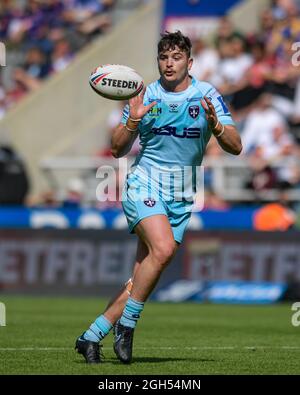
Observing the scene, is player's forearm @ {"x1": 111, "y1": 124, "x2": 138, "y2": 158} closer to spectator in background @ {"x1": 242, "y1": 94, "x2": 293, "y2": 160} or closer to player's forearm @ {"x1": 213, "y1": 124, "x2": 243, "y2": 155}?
player's forearm @ {"x1": 213, "y1": 124, "x2": 243, "y2": 155}

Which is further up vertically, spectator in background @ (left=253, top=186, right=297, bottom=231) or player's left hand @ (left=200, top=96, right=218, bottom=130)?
player's left hand @ (left=200, top=96, right=218, bottom=130)

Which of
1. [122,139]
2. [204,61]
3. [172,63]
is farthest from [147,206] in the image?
[204,61]

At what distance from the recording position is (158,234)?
910 cm

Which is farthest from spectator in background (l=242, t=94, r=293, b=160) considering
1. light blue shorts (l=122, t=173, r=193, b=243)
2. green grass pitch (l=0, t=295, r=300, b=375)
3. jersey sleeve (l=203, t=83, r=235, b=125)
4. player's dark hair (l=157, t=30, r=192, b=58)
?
player's dark hair (l=157, t=30, r=192, b=58)

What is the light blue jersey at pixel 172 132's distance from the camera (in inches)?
366

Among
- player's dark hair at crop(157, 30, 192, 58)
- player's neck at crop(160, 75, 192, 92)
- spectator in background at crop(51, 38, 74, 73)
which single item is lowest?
player's neck at crop(160, 75, 192, 92)

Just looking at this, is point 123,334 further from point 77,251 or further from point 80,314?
point 77,251

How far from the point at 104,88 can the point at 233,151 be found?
117 cm

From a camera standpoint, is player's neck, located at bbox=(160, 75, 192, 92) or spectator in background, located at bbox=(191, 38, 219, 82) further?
spectator in background, located at bbox=(191, 38, 219, 82)

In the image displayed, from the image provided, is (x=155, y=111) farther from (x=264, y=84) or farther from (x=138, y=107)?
(x=264, y=84)

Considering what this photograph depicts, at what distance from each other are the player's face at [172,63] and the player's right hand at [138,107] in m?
0.28

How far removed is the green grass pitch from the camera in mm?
8914

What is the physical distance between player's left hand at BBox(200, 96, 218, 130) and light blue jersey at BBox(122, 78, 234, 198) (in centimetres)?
19

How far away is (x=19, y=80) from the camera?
87.4 feet
